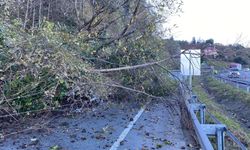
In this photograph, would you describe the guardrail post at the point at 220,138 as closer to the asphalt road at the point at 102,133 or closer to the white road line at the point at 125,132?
the asphalt road at the point at 102,133

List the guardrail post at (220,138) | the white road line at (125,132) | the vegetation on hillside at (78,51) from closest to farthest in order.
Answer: the guardrail post at (220,138), the vegetation on hillside at (78,51), the white road line at (125,132)

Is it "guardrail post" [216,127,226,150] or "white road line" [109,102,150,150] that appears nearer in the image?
"guardrail post" [216,127,226,150]

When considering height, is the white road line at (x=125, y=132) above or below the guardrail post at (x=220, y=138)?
below

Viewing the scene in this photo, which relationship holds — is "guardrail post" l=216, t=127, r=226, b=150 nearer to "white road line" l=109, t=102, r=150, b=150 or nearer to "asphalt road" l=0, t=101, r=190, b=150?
"asphalt road" l=0, t=101, r=190, b=150

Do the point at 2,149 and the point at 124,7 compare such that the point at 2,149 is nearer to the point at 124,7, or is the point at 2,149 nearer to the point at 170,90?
the point at 170,90

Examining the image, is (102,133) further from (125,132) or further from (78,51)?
(78,51)

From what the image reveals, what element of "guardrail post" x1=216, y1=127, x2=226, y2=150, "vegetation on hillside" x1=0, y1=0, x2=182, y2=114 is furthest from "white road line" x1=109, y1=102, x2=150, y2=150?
"guardrail post" x1=216, y1=127, x2=226, y2=150

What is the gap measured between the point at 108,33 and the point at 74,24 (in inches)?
50.1

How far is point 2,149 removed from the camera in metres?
7.92

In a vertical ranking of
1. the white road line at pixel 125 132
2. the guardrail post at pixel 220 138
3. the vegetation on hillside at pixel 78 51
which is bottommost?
the white road line at pixel 125 132

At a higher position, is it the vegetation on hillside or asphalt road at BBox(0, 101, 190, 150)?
the vegetation on hillside

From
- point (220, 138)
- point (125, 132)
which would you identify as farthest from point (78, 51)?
point (220, 138)

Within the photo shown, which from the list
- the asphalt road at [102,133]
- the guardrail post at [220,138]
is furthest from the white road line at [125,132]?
the guardrail post at [220,138]

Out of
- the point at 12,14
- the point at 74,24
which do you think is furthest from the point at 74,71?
the point at 74,24
